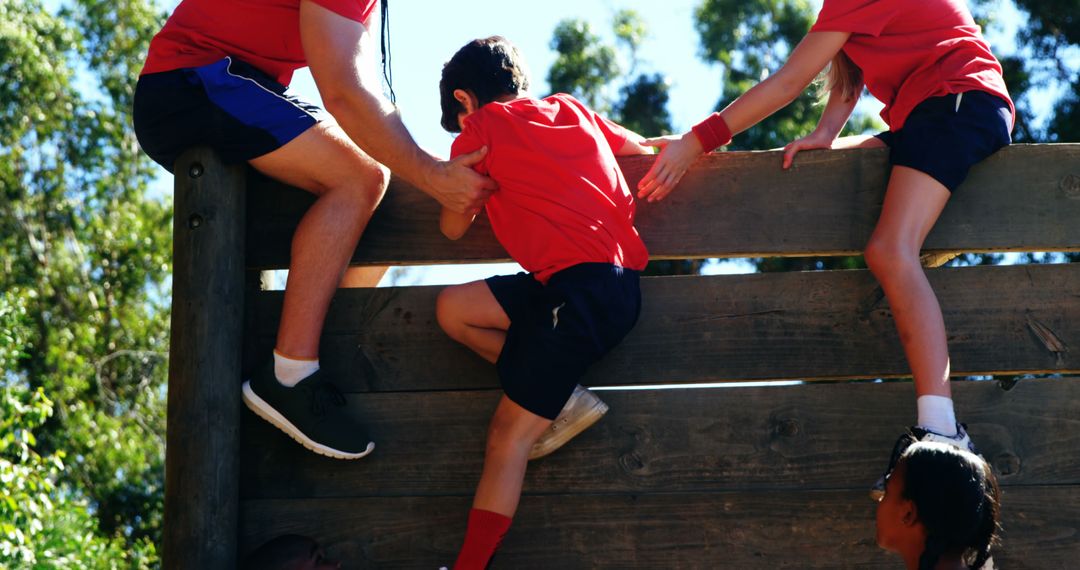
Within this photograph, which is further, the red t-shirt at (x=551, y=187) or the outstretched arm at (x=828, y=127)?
the outstretched arm at (x=828, y=127)

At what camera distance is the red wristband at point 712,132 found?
10.5 feet

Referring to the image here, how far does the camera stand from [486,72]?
132 inches

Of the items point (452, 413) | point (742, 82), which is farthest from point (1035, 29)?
point (452, 413)

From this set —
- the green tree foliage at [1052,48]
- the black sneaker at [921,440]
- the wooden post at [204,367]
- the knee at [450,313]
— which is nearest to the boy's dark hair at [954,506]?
the black sneaker at [921,440]

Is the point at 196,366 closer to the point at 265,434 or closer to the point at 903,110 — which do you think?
the point at 265,434

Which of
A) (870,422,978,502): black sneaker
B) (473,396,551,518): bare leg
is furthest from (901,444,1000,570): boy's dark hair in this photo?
(473,396,551,518): bare leg

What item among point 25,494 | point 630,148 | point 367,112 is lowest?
point 25,494

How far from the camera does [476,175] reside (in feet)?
10.2

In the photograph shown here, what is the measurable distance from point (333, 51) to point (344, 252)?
0.52m

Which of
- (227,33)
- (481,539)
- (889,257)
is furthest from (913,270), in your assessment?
(227,33)

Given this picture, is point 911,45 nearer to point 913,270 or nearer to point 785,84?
point 785,84

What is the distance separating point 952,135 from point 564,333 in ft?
3.75

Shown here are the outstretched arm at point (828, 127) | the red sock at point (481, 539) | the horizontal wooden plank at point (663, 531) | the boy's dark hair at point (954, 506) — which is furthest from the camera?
the outstretched arm at point (828, 127)

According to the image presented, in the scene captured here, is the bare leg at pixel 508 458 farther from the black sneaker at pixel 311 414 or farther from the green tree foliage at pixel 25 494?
the green tree foliage at pixel 25 494
